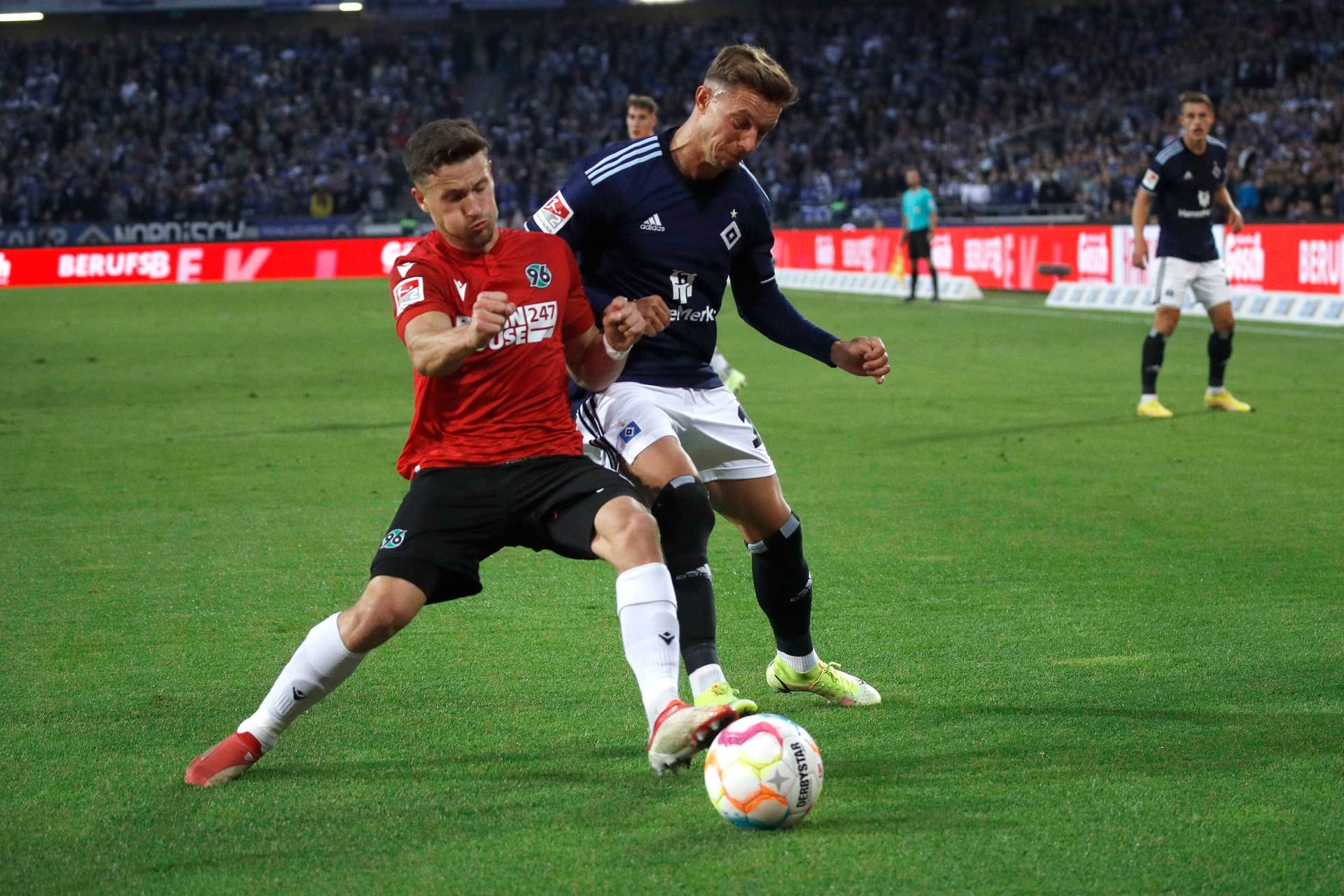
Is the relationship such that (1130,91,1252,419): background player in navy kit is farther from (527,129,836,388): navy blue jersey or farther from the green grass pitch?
(527,129,836,388): navy blue jersey

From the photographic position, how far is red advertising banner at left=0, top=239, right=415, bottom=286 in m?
33.7

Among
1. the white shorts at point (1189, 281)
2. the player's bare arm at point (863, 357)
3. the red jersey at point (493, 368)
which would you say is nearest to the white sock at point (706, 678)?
the red jersey at point (493, 368)

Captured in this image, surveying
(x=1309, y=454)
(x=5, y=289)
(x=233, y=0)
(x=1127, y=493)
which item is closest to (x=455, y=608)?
(x=1127, y=493)

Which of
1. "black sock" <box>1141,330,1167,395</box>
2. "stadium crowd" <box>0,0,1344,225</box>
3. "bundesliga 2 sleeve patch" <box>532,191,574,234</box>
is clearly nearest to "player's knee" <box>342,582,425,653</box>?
"bundesliga 2 sleeve patch" <box>532,191,574,234</box>

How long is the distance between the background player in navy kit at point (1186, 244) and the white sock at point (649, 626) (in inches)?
344

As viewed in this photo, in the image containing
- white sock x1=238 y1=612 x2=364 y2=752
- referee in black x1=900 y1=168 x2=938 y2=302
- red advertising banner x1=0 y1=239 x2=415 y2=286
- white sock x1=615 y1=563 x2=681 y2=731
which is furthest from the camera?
red advertising banner x1=0 y1=239 x2=415 y2=286

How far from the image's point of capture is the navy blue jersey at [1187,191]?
39.0 ft

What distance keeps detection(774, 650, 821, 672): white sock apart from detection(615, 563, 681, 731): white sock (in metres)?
0.97

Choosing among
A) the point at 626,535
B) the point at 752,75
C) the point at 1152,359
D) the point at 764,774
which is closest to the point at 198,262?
the point at 1152,359

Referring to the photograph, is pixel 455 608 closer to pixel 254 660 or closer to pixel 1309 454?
pixel 254 660

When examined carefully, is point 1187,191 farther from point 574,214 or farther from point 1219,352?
point 574,214

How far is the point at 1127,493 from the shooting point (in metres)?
8.67

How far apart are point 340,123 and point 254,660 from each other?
45184 mm

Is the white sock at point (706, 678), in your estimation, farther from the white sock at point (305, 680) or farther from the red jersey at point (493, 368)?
the white sock at point (305, 680)
